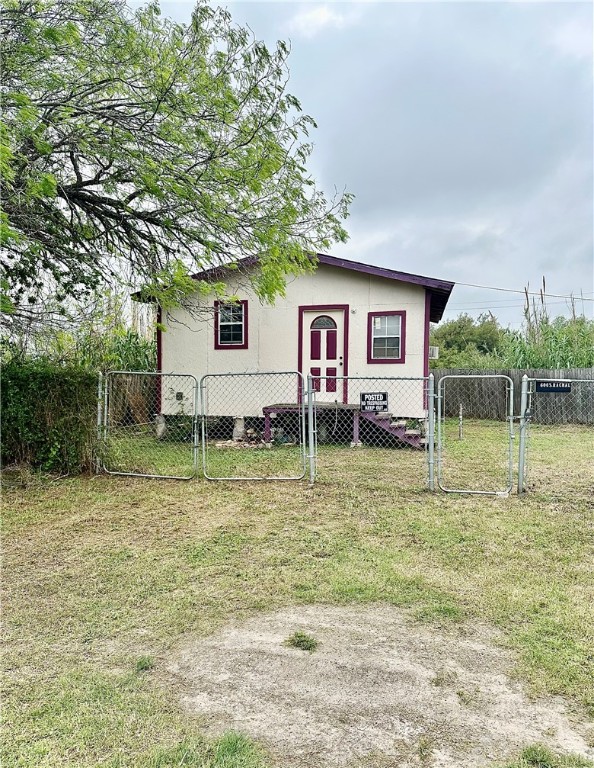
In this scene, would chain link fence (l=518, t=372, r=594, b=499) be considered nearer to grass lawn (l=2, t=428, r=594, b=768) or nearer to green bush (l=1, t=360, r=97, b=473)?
grass lawn (l=2, t=428, r=594, b=768)

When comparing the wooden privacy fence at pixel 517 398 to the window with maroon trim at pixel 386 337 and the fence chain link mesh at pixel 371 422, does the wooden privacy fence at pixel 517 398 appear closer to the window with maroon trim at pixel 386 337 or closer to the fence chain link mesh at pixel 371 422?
the fence chain link mesh at pixel 371 422

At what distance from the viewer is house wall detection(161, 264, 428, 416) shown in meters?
10.0

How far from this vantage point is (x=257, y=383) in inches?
420

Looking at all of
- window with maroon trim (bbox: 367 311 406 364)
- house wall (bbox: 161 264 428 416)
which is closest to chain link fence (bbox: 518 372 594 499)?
house wall (bbox: 161 264 428 416)

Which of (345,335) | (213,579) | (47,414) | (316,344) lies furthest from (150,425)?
(213,579)

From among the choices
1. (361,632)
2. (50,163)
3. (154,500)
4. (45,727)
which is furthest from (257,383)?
(45,727)

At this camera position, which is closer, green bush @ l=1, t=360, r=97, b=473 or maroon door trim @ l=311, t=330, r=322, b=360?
green bush @ l=1, t=360, r=97, b=473

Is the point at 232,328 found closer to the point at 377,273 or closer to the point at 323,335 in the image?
the point at 323,335

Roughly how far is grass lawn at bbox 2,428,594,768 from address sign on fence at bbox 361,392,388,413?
103 inches

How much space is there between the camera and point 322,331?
10531 millimetres

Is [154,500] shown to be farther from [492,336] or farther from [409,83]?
[492,336]

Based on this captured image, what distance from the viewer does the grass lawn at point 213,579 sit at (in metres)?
1.94

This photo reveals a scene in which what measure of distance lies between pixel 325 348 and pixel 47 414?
5.85m

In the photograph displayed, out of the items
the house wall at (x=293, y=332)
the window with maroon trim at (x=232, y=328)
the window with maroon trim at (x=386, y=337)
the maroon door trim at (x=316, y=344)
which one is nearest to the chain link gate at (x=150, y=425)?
the house wall at (x=293, y=332)
